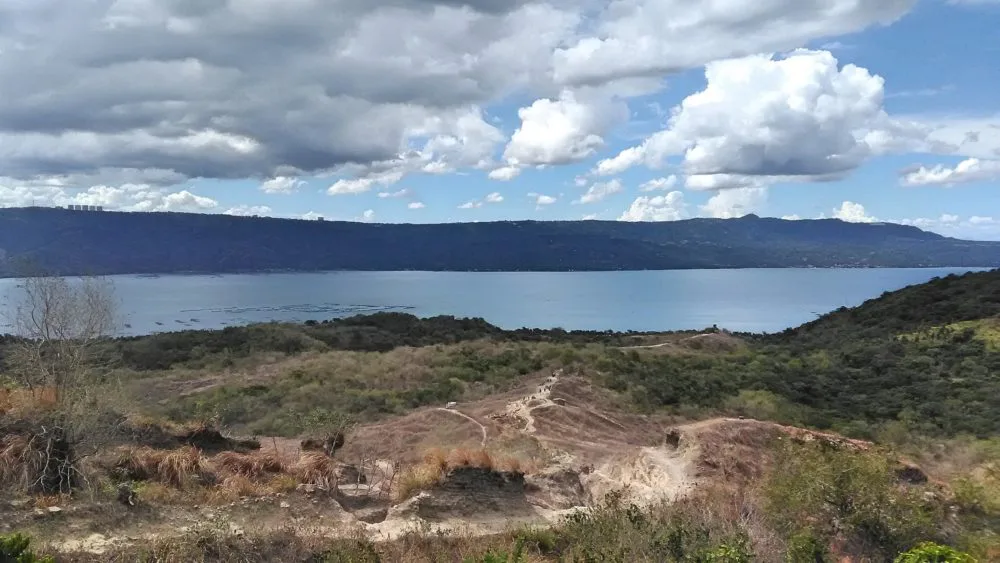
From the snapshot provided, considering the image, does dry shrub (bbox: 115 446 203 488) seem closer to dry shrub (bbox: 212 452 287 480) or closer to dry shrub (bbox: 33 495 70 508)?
dry shrub (bbox: 212 452 287 480)

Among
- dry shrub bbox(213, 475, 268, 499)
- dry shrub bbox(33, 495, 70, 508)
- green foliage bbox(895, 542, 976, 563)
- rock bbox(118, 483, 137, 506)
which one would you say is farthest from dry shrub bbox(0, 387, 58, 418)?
green foliage bbox(895, 542, 976, 563)

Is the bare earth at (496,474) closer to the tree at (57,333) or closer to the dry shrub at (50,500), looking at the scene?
the dry shrub at (50,500)

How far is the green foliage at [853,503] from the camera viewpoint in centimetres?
1098

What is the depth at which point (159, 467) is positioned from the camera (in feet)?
41.6

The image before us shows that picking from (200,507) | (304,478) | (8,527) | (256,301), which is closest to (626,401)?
(304,478)

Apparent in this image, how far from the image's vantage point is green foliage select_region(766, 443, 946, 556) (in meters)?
11.0

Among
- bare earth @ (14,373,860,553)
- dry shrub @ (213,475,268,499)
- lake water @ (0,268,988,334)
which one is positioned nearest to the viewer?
bare earth @ (14,373,860,553)

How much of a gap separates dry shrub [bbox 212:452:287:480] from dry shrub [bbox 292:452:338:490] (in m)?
0.44

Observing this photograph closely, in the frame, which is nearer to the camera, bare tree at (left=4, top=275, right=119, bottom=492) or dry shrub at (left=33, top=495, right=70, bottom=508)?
dry shrub at (left=33, top=495, right=70, bottom=508)

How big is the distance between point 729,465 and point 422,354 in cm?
2661

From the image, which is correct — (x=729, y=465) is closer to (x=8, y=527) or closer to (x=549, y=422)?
(x=549, y=422)

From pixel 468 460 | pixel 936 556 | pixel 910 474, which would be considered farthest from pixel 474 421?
pixel 936 556

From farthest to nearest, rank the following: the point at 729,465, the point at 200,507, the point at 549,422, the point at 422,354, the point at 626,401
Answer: the point at 422,354
the point at 626,401
the point at 549,422
the point at 729,465
the point at 200,507

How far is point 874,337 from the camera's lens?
50.6 meters
